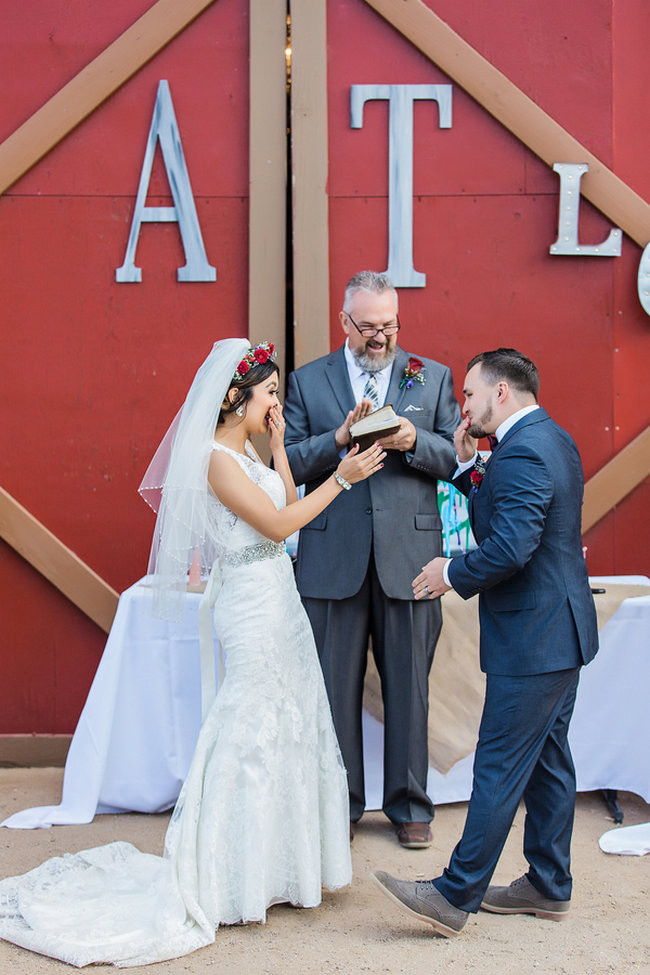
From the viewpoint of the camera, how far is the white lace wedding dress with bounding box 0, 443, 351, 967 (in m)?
3.08

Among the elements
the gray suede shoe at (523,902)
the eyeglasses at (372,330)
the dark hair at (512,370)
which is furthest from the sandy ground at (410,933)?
the eyeglasses at (372,330)

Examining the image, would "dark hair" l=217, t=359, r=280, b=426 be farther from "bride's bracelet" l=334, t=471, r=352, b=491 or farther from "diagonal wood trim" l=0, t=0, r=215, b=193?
"diagonal wood trim" l=0, t=0, r=215, b=193

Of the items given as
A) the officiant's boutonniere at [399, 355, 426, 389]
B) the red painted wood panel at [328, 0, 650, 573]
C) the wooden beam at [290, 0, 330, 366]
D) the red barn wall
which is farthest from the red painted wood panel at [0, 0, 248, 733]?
the officiant's boutonniere at [399, 355, 426, 389]

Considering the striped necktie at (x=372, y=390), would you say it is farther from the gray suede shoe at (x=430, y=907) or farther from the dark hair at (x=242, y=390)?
the gray suede shoe at (x=430, y=907)

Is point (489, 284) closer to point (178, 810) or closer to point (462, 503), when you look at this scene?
point (462, 503)

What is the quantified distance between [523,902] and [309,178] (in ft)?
10.7

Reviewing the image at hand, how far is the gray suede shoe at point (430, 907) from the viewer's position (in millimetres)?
3037

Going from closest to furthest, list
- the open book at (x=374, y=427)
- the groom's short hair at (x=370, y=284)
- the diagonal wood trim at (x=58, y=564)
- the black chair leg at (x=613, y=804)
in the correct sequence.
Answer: the open book at (x=374, y=427), the groom's short hair at (x=370, y=284), the black chair leg at (x=613, y=804), the diagonal wood trim at (x=58, y=564)

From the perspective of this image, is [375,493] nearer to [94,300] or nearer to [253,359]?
[253,359]

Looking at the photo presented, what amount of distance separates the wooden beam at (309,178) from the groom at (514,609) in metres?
1.77

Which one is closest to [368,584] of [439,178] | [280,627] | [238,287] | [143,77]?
[280,627]

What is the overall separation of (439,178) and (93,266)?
1.71m

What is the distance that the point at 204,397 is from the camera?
3.29 metres

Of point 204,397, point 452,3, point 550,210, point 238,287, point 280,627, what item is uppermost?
point 452,3
